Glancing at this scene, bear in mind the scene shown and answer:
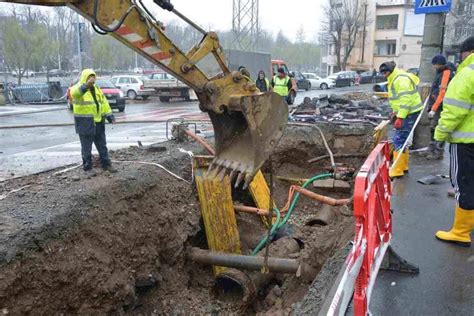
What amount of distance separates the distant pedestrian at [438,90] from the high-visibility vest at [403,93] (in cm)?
83

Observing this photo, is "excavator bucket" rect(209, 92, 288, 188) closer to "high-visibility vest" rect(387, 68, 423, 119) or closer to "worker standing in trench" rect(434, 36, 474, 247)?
"worker standing in trench" rect(434, 36, 474, 247)

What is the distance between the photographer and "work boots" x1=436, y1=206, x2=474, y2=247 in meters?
4.52

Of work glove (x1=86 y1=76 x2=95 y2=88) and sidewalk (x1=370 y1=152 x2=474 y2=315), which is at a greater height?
work glove (x1=86 y1=76 x2=95 y2=88)

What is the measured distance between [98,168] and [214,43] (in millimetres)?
3873

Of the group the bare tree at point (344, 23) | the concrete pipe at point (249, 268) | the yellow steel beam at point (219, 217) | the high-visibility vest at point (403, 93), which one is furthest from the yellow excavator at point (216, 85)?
the bare tree at point (344, 23)

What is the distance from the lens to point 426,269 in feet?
13.6

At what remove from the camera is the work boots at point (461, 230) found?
14.8ft

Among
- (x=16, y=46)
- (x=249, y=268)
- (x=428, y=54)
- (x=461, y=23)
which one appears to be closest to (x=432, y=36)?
(x=428, y=54)

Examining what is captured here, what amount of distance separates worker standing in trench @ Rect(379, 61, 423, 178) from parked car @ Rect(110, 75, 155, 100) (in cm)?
2182

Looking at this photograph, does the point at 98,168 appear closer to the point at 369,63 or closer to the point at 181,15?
the point at 181,15

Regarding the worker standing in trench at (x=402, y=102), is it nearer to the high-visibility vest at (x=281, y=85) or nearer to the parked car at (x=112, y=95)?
the high-visibility vest at (x=281, y=85)

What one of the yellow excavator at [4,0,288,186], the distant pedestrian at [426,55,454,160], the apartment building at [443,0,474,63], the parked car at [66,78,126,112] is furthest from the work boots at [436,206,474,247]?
the apartment building at [443,0,474,63]

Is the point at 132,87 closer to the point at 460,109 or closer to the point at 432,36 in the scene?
the point at 432,36

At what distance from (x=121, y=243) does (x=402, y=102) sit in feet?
16.1
